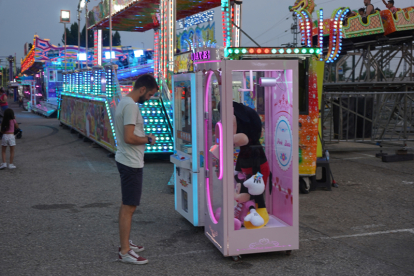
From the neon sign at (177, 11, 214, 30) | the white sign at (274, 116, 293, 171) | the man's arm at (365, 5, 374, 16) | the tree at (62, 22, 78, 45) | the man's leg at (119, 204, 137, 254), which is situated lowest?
the man's leg at (119, 204, 137, 254)

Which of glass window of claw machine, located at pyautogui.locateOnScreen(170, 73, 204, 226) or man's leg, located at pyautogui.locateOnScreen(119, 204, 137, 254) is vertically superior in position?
glass window of claw machine, located at pyautogui.locateOnScreen(170, 73, 204, 226)

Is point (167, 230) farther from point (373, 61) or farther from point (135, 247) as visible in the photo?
point (373, 61)

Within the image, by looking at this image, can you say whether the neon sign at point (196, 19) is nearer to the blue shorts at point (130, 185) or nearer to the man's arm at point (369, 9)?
the blue shorts at point (130, 185)

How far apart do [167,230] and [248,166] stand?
4.87 feet

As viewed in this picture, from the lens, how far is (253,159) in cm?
450

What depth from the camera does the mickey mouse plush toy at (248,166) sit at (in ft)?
14.5

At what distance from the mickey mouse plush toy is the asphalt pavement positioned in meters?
0.49

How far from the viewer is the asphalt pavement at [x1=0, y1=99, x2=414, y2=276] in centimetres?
410

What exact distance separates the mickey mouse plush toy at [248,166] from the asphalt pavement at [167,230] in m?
0.49

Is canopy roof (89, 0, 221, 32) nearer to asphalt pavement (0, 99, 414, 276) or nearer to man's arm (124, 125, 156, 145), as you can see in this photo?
asphalt pavement (0, 99, 414, 276)

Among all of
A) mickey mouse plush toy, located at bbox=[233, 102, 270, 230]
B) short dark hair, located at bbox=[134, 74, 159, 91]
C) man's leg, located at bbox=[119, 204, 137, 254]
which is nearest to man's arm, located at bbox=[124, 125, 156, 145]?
short dark hair, located at bbox=[134, 74, 159, 91]

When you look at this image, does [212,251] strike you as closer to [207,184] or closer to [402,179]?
[207,184]

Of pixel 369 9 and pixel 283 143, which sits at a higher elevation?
pixel 369 9

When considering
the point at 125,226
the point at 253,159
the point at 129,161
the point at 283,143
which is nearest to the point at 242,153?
the point at 253,159
